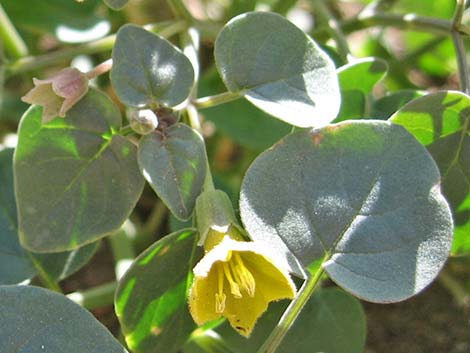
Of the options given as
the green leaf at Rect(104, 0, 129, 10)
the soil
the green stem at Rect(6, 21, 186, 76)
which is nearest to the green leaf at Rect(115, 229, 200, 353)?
→ the green leaf at Rect(104, 0, 129, 10)

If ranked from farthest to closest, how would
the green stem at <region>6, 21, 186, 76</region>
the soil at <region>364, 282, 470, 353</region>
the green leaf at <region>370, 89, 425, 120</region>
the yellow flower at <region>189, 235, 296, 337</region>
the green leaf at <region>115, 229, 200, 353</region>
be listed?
the soil at <region>364, 282, 470, 353</region>, the green stem at <region>6, 21, 186, 76</region>, the green leaf at <region>370, 89, 425, 120</region>, the green leaf at <region>115, 229, 200, 353</region>, the yellow flower at <region>189, 235, 296, 337</region>

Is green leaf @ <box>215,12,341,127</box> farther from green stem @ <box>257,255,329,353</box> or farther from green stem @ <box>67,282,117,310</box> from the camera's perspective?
green stem @ <box>67,282,117,310</box>

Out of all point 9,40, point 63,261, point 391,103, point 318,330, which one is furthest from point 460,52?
point 9,40

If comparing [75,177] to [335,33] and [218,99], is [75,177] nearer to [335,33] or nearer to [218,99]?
[218,99]

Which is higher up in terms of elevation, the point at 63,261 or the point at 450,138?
the point at 450,138

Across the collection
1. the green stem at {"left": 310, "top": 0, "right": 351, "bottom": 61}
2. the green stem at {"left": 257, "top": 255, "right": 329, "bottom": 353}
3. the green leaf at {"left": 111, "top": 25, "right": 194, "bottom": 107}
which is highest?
the green leaf at {"left": 111, "top": 25, "right": 194, "bottom": 107}

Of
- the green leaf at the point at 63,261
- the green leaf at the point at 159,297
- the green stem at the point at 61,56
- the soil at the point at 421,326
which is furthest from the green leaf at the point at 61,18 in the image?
the soil at the point at 421,326
